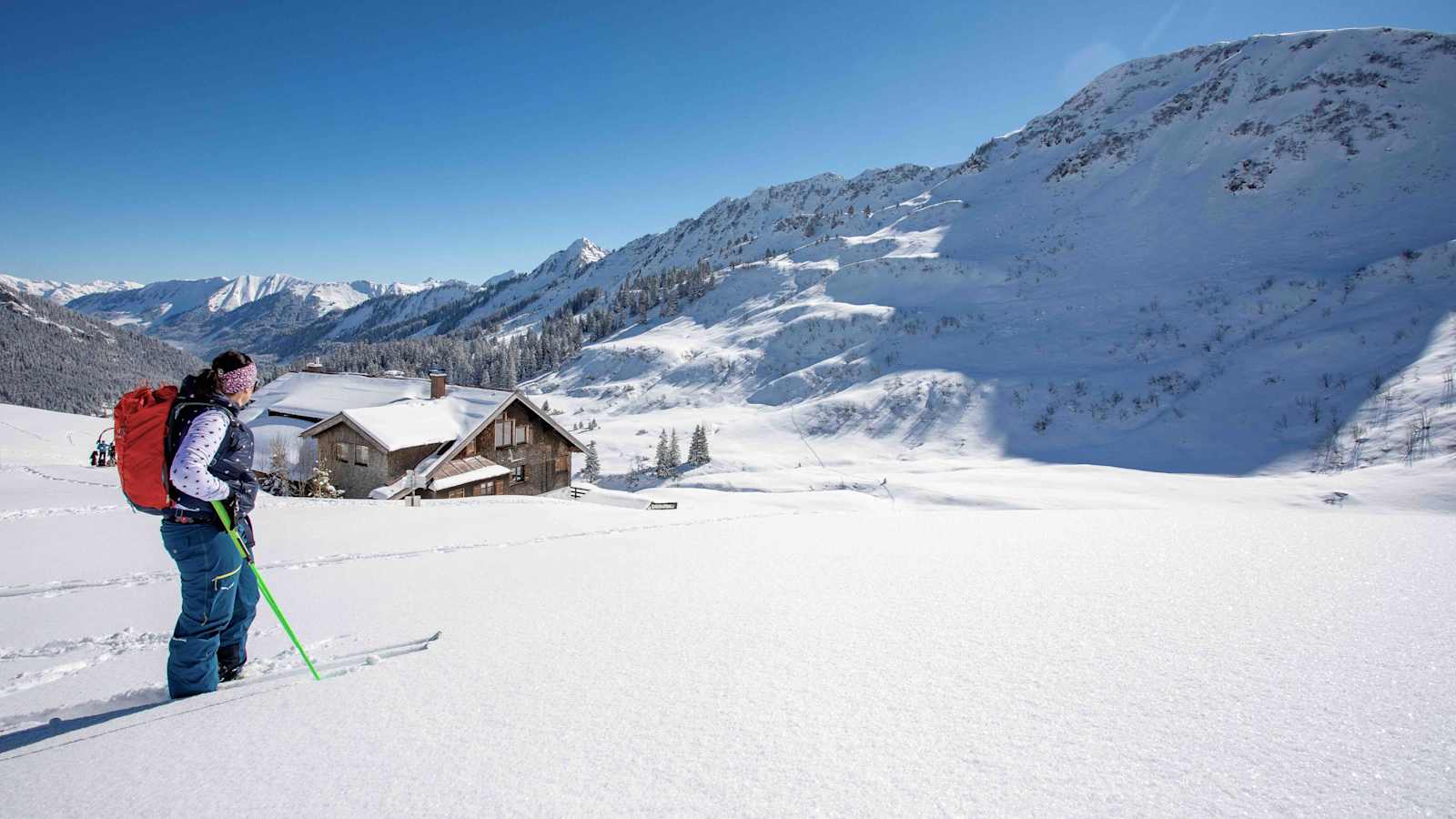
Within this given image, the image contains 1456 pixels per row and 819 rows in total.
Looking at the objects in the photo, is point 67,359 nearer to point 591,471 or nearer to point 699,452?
point 591,471

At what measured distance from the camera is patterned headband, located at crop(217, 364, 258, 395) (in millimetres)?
3643

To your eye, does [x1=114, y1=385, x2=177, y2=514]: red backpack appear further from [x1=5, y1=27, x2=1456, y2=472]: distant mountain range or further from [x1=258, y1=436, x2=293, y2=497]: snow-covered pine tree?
[x1=5, y1=27, x2=1456, y2=472]: distant mountain range

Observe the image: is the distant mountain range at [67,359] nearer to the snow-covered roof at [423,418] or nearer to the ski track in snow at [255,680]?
the snow-covered roof at [423,418]

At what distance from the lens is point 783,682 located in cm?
303

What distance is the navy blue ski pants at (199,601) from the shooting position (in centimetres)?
339

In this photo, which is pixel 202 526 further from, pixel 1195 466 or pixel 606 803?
pixel 1195 466

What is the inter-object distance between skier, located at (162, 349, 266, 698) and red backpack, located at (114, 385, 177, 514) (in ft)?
0.17

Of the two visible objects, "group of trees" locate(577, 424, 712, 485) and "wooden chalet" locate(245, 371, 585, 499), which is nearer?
"wooden chalet" locate(245, 371, 585, 499)

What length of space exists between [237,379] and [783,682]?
407 cm

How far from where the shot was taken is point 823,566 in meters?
5.69

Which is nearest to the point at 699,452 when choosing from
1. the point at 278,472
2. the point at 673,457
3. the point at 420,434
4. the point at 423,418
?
the point at 673,457

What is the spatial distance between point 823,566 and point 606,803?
3929 millimetres

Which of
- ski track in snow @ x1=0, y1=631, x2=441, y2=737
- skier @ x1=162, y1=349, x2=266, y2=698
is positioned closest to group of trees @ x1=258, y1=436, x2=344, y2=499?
ski track in snow @ x1=0, y1=631, x2=441, y2=737

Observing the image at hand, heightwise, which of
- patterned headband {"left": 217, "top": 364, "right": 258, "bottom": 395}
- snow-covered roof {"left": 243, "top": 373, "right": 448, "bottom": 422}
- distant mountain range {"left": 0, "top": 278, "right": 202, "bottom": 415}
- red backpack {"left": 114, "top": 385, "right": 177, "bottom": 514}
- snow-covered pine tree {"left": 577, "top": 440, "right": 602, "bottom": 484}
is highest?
distant mountain range {"left": 0, "top": 278, "right": 202, "bottom": 415}
